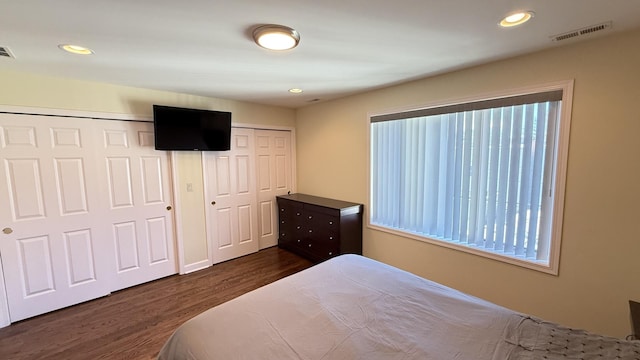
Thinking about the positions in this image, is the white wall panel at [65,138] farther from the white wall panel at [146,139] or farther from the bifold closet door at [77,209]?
the white wall panel at [146,139]

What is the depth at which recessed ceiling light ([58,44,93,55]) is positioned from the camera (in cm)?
179

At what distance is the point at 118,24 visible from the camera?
1474 mm

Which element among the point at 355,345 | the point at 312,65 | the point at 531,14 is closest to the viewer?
the point at 355,345

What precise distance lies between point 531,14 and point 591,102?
36.5 inches

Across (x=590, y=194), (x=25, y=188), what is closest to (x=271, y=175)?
(x=25, y=188)

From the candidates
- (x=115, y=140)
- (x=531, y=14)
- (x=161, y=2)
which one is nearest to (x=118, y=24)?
(x=161, y=2)

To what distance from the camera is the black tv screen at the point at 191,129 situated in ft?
9.78

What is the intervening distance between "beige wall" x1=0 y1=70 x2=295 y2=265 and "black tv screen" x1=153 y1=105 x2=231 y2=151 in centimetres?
21

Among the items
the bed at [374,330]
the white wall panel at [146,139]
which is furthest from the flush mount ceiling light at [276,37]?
the white wall panel at [146,139]

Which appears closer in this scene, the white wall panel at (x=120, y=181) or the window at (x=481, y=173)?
the window at (x=481, y=173)

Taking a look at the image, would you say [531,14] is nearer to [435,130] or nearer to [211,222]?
[435,130]

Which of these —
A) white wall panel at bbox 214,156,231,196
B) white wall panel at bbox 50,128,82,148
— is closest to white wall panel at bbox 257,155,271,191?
white wall panel at bbox 214,156,231,196

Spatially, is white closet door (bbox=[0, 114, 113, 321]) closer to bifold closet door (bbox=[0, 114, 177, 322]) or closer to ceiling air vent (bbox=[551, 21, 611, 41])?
bifold closet door (bbox=[0, 114, 177, 322])

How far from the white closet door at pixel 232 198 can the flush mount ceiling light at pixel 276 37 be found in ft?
7.27
